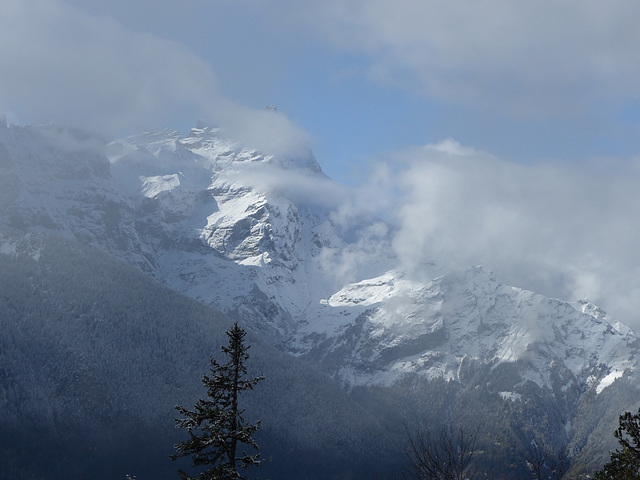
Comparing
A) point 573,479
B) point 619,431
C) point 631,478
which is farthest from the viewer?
point 573,479

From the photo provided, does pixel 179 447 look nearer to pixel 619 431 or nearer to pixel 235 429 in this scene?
pixel 235 429

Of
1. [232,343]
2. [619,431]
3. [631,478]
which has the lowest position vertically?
[631,478]

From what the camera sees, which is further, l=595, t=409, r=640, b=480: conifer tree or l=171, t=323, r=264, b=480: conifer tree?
l=595, t=409, r=640, b=480: conifer tree

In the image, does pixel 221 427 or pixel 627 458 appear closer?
pixel 221 427

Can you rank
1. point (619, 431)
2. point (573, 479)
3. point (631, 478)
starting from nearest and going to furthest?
point (631, 478) → point (619, 431) → point (573, 479)


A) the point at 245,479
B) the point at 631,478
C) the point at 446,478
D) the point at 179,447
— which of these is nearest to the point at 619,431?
the point at 631,478

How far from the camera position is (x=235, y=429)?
115 ft

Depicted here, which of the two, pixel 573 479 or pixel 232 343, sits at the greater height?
pixel 232 343

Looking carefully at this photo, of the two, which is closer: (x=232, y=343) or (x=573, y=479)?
(x=232, y=343)

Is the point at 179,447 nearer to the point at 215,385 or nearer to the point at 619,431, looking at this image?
the point at 215,385

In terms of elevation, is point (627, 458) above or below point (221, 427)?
below

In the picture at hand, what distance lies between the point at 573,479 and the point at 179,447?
3401cm

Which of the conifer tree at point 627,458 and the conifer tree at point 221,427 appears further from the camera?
the conifer tree at point 627,458

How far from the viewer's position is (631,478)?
40.4 metres
